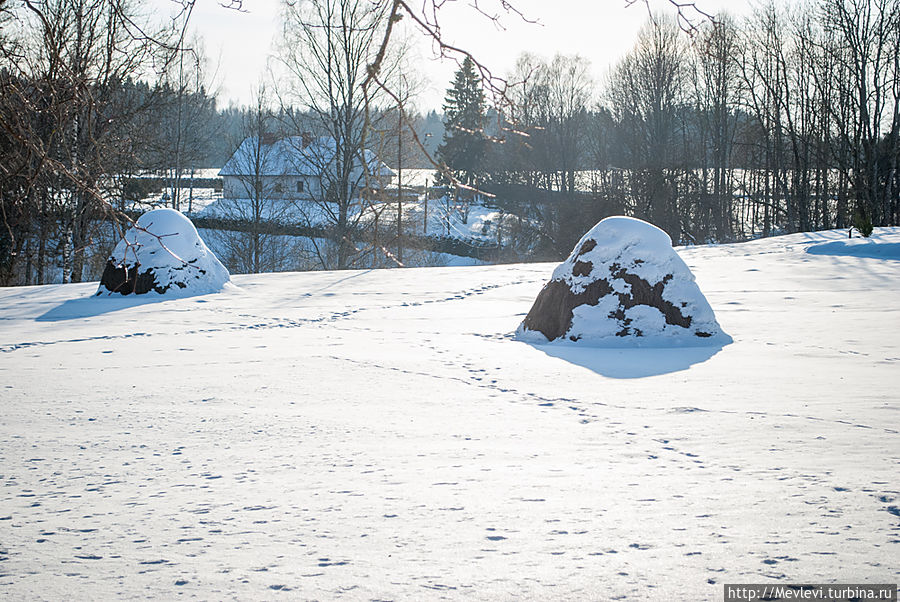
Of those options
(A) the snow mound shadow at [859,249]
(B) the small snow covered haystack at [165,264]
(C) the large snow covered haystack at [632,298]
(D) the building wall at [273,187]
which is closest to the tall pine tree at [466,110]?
(C) the large snow covered haystack at [632,298]

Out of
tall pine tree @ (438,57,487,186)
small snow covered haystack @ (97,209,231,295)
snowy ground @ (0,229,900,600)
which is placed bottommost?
snowy ground @ (0,229,900,600)

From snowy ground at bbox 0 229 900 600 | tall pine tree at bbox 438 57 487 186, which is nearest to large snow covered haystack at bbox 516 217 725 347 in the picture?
snowy ground at bbox 0 229 900 600

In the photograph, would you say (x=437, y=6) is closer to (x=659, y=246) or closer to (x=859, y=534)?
(x=859, y=534)

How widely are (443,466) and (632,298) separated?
404 centimetres

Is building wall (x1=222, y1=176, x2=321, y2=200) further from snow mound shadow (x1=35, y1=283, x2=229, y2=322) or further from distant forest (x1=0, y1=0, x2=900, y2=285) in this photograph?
snow mound shadow (x1=35, y1=283, x2=229, y2=322)

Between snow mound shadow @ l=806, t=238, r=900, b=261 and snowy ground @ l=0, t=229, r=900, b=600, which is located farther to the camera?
snow mound shadow @ l=806, t=238, r=900, b=261

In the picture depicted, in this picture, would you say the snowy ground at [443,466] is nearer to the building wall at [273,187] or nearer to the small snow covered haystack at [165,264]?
the small snow covered haystack at [165,264]

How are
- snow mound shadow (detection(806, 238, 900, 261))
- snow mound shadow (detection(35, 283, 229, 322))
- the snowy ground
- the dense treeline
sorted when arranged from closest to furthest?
the snowy ground → snow mound shadow (detection(35, 283, 229, 322)) → snow mound shadow (detection(806, 238, 900, 261)) → the dense treeline

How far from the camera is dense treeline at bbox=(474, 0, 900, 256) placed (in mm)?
25172

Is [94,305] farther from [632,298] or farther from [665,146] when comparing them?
[665,146]

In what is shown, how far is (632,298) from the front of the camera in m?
7.07

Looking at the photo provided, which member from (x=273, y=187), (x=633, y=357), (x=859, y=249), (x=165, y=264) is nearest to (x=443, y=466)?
(x=633, y=357)

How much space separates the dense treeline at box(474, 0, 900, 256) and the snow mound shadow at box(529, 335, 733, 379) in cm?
1384

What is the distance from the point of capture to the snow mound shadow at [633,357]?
5824 millimetres
